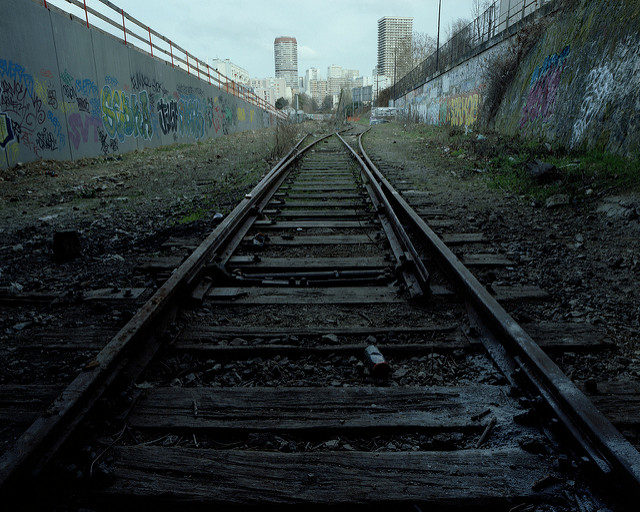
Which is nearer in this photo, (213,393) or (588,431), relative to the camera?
(588,431)

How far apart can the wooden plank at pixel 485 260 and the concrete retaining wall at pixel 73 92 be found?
28.0ft

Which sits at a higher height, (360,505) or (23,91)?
(23,91)

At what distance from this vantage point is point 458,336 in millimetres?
2357

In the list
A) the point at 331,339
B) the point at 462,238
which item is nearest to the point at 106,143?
the point at 462,238

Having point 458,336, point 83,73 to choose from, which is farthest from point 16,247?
point 83,73

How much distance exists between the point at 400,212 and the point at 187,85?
15043mm

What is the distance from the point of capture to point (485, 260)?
3.58m

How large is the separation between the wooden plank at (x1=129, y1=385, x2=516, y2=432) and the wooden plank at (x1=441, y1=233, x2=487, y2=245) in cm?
243

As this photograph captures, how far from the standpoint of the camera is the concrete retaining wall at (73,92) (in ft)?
27.1

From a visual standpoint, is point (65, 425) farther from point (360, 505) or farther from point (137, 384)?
point (360, 505)

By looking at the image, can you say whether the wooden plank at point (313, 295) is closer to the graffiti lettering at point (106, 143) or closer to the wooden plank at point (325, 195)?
the wooden plank at point (325, 195)

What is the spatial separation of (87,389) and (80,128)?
34.2 ft

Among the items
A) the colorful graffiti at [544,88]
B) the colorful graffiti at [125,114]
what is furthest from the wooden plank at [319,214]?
the colorful graffiti at [125,114]

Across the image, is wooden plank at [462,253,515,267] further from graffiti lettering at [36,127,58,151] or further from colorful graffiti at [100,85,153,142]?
colorful graffiti at [100,85,153,142]
